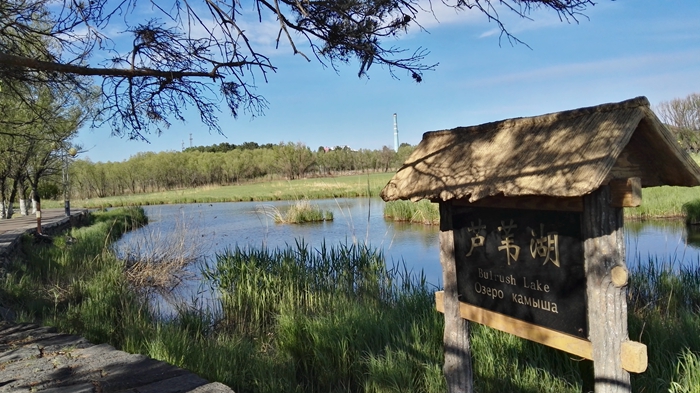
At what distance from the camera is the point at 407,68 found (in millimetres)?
3920

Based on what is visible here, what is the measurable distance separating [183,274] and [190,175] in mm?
45788

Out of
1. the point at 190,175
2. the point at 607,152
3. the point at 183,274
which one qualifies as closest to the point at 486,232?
the point at 607,152

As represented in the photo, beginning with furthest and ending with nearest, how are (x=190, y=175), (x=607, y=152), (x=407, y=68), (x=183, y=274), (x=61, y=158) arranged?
(x=190, y=175)
(x=61, y=158)
(x=183, y=274)
(x=407, y=68)
(x=607, y=152)

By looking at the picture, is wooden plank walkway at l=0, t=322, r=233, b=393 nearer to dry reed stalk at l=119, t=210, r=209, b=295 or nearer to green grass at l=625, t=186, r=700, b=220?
dry reed stalk at l=119, t=210, r=209, b=295

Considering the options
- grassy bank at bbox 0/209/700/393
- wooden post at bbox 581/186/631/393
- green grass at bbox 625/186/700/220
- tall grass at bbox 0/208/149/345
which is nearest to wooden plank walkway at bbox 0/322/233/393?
grassy bank at bbox 0/209/700/393

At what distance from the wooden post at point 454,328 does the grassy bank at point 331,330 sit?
1.89 feet

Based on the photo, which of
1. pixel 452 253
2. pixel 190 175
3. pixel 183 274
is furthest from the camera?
pixel 190 175

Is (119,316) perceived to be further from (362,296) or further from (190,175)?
(190,175)

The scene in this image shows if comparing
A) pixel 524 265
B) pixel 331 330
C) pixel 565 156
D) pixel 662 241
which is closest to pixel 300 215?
pixel 662 241

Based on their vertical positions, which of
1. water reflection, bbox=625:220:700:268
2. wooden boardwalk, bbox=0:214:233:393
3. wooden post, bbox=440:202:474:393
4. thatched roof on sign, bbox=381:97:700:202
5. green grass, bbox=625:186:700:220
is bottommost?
water reflection, bbox=625:220:700:268

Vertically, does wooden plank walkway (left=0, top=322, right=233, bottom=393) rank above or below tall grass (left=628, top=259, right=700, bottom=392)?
above

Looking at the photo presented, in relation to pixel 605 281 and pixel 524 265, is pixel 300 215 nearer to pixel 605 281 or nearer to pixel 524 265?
pixel 524 265

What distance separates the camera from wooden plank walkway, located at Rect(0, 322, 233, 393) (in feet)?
9.35

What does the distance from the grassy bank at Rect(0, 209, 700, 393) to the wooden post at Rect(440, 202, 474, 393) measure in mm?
576
